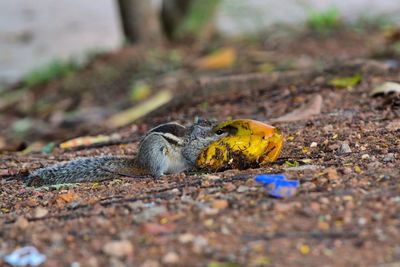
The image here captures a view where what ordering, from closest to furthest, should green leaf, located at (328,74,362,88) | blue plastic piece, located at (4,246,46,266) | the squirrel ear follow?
blue plastic piece, located at (4,246,46,266)
the squirrel ear
green leaf, located at (328,74,362,88)

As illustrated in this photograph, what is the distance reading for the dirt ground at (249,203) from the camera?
2793 millimetres

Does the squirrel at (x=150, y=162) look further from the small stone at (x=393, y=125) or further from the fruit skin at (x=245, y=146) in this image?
the small stone at (x=393, y=125)

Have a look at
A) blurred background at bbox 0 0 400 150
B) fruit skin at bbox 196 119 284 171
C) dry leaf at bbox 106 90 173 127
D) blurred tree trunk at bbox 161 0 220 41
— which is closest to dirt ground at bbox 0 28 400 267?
fruit skin at bbox 196 119 284 171

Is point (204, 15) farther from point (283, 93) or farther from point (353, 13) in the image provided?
point (283, 93)

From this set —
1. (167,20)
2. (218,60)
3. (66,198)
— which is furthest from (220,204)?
(167,20)

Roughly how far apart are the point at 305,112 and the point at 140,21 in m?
4.94

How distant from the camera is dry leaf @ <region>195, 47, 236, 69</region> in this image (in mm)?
8703

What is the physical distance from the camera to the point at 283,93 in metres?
6.18

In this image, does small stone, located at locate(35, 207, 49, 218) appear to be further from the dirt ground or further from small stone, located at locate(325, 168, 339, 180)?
small stone, located at locate(325, 168, 339, 180)

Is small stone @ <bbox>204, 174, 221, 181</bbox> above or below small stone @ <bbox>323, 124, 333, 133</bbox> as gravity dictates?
above

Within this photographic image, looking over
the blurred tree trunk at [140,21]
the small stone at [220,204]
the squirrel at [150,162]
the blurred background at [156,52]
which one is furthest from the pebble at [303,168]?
the blurred tree trunk at [140,21]

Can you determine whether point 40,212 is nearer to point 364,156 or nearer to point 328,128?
point 364,156

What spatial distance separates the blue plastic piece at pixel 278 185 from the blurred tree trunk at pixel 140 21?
6.55 meters

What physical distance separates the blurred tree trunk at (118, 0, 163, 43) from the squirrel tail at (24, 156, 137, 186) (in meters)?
5.57
